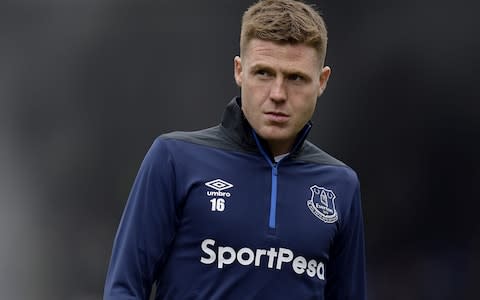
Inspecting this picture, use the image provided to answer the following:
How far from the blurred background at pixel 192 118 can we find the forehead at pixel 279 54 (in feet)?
5.19

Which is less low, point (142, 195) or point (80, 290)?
point (142, 195)

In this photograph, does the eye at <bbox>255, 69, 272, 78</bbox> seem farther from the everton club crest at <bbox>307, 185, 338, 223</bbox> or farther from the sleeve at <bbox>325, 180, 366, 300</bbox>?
the sleeve at <bbox>325, 180, 366, 300</bbox>

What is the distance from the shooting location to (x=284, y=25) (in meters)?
2.07

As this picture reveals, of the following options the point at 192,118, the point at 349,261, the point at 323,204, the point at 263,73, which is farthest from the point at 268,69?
the point at 192,118

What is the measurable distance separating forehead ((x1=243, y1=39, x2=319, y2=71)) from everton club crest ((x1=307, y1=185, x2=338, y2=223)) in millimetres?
285

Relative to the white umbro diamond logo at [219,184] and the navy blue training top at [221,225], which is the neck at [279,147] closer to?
the navy blue training top at [221,225]

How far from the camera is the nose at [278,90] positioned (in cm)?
203

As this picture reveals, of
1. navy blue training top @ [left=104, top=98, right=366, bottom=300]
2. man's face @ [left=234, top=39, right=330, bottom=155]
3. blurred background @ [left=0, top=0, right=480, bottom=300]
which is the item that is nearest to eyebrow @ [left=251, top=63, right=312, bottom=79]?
man's face @ [left=234, top=39, right=330, bottom=155]

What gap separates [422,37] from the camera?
366cm

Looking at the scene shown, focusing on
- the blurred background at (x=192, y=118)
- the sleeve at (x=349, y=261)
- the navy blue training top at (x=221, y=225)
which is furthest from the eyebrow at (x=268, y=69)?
the blurred background at (x=192, y=118)

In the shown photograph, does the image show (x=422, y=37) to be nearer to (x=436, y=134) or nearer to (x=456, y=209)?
(x=436, y=134)

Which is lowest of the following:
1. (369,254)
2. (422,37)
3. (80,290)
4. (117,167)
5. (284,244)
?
(80,290)

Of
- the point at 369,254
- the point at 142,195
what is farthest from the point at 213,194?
the point at 369,254

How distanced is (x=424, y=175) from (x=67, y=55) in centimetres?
144
